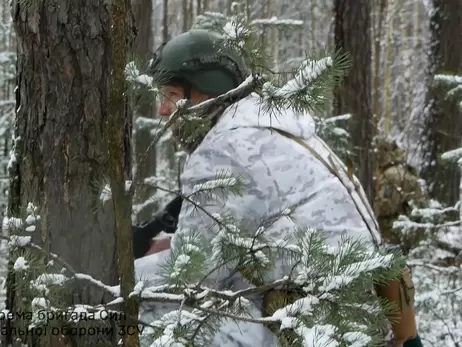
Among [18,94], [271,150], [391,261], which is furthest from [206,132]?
[391,261]

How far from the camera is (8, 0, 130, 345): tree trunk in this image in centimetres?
226

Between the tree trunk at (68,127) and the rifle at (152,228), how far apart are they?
2.07ft

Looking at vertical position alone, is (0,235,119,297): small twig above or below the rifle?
above

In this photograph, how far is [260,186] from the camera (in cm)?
260

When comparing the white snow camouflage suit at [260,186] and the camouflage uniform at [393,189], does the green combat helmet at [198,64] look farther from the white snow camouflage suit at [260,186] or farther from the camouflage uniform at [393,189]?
the camouflage uniform at [393,189]

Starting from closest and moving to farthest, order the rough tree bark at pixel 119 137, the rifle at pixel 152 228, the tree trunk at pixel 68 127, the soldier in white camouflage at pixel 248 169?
the rough tree bark at pixel 119 137, the tree trunk at pixel 68 127, the soldier in white camouflage at pixel 248 169, the rifle at pixel 152 228

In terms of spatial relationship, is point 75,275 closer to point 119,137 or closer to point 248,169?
point 119,137

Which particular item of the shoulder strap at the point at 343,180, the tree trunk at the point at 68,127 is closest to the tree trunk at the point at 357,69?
the shoulder strap at the point at 343,180

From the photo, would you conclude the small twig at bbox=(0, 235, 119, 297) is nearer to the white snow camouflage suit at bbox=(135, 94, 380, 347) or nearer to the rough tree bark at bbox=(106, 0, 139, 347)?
the rough tree bark at bbox=(106, 0, 139, 347)

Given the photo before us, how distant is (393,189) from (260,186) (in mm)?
6519

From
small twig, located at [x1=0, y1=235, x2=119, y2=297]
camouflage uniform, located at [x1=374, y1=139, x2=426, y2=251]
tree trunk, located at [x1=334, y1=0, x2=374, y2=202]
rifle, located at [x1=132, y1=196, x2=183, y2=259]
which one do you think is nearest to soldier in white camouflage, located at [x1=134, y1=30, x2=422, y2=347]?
rifle, located at [x1=132, y1=196, x2=183, y2=259]

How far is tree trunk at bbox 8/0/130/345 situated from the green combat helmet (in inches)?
13.4

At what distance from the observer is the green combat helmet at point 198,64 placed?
259 centimetres

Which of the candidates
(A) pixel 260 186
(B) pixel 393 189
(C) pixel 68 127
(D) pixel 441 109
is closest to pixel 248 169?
(A) pixel 260 186
